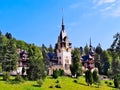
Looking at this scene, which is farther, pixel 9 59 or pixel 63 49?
pixel 63 49

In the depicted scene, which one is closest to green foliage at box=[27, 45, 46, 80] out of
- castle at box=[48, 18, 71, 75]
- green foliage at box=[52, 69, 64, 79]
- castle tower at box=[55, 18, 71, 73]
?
green foliage at box=[52, 69, 64, 79]

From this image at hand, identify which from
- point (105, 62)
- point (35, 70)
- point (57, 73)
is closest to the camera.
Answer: point (35, 70)

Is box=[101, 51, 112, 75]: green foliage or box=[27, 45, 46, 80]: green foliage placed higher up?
box=[101, 51, 112, 75]: green foliage

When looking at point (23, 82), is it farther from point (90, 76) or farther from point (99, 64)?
point (99, 64)

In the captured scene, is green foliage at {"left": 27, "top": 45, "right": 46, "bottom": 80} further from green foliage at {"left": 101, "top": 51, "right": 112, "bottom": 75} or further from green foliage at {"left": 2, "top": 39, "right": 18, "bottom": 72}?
green foliage at {"left": 101, "top": 51, "right": 112, "bottom": 75}

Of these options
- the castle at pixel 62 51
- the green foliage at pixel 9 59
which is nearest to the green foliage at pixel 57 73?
the green foliage at pixel 9 59

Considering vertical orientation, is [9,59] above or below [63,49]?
below

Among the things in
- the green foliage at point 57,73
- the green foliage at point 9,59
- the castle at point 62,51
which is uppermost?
the castle at point 62,51

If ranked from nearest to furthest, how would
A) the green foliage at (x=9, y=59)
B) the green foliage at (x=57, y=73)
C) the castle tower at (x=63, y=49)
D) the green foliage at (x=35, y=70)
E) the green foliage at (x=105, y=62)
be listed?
the green foliage at (x=35, y=70) < the green foliage at (x=9, y=59) < the green foliage at (x=57, y=73) < the castle tower at (x=63, y=49) < the green foliage at (x=105, y=62)

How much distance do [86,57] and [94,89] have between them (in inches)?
1960

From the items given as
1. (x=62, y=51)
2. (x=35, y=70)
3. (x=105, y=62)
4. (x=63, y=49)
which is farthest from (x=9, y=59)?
(x=105, y=62)

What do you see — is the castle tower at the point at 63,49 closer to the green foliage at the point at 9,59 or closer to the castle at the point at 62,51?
the castle at the point at 62,51

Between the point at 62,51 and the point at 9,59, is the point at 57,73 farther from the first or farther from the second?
the point at 62,51

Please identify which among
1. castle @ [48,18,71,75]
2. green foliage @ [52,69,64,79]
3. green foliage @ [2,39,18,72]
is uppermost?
castle @ [48,18,71,75]
